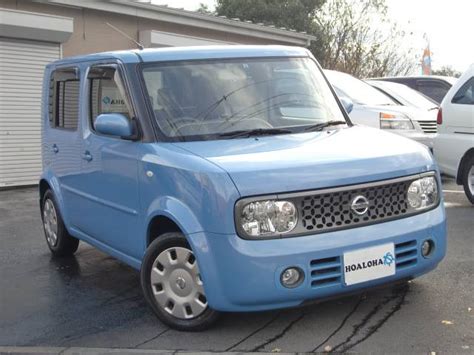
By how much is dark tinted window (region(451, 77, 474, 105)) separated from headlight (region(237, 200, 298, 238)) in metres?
5.22

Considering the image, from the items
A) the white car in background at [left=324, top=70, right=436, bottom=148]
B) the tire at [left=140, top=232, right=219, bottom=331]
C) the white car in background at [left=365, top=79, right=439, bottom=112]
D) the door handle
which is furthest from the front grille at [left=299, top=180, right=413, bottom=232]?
the white car in background at [left=365, top=79, right=439, bottom=112]

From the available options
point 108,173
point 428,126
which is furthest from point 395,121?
point 108,173

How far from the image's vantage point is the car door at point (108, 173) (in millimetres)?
4617

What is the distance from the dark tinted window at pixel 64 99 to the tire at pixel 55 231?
775 mm

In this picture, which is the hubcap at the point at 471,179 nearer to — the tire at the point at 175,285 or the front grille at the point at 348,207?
the front grille at the point at 348,207

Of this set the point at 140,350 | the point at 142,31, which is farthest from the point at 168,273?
the point at 142,31

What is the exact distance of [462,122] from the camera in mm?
8219

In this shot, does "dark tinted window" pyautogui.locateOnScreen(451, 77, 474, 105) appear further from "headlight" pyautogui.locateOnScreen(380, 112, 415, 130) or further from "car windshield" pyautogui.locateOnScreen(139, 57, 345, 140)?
"car windshield" pyautogui.locateOnScreen(139, 57, 345, 140)

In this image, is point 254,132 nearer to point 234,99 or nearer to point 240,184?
point 234,99

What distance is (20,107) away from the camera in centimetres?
1227

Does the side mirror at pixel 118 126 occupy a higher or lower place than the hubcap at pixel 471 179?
higher

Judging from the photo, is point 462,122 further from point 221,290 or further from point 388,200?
point 221,290

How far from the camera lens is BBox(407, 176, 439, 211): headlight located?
13.8 ft

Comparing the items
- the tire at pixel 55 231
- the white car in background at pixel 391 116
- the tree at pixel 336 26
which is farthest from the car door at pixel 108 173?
the tree at pixel 336 26
